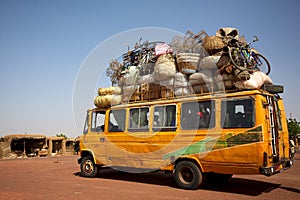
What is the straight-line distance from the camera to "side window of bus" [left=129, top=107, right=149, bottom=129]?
933 cm

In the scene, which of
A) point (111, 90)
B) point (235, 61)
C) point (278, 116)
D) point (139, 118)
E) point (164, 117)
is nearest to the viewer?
point (235, 61)

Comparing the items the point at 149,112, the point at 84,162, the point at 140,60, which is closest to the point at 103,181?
the point at 84,162

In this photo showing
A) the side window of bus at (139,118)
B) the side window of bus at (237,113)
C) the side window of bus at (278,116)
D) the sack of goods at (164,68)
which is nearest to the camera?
the side window of bus at (237,113)

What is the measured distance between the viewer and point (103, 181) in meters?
9.96

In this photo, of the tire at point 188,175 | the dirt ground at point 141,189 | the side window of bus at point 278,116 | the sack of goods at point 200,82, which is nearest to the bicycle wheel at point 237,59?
the sack of goods at point 200,82

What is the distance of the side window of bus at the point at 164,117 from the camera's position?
8.71 meters

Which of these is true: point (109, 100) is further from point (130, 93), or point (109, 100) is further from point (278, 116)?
point (278, 116)

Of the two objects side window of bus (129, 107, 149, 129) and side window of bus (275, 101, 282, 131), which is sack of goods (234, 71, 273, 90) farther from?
side window of bus (129, 107, 149, 129)

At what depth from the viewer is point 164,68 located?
8.96 metres

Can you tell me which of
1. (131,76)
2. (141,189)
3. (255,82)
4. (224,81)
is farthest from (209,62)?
(141,189)

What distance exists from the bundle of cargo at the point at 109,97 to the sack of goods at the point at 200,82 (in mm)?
2967

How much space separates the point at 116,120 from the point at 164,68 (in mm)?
2637

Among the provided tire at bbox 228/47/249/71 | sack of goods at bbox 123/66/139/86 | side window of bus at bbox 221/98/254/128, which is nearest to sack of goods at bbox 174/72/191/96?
side window of bus at bbox 221/98/254/128

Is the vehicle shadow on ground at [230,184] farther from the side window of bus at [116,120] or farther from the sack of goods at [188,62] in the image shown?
the sack of goods at [188,62]
